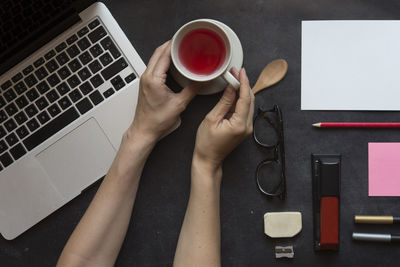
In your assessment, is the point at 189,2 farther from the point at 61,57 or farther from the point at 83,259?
the point at 83,259

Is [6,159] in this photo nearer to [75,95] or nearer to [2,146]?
[2,146]

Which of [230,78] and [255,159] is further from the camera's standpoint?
[255,159]

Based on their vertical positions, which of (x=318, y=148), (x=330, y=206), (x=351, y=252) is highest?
(x=318, y=148)

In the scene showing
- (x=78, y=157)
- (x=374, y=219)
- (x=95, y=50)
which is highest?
(x=95, y=50)

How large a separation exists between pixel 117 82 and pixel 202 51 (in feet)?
0.64

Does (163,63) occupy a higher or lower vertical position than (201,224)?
higher

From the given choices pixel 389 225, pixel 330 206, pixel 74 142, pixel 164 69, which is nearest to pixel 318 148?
pixel 330 206

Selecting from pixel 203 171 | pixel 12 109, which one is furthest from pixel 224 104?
pixel 12 109

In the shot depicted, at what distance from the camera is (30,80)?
87cm

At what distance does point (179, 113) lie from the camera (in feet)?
2.82

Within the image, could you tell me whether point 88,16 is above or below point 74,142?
above

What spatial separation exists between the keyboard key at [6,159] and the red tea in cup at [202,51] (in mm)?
429

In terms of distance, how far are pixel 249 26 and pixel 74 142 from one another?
0.46 metres

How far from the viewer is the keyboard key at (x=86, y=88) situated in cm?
87
